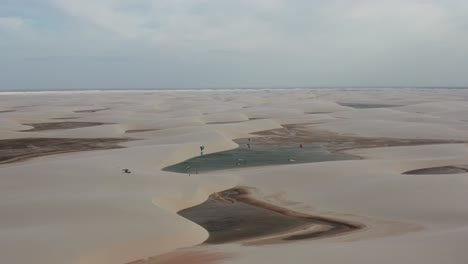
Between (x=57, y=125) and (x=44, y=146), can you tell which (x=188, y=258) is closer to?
(x=44, y=146)

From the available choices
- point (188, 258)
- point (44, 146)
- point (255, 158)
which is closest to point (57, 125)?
point (44, 146)

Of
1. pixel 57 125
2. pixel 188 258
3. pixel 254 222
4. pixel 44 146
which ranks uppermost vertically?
pixel 57 125

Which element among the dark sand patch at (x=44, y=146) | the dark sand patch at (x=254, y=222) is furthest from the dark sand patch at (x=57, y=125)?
the dark sand patch at (x=254, y=222)

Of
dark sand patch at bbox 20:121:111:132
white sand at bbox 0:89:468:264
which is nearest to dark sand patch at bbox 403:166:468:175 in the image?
white sand at bbox 0:89:468:264

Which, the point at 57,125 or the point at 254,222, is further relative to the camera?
the point at 57,125

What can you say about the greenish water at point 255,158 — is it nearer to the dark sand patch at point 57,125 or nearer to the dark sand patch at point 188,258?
the dark sand patch at point 188,258

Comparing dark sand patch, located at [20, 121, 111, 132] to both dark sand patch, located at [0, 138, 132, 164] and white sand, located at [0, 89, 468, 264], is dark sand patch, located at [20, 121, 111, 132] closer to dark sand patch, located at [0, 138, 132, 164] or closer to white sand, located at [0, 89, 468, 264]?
dark sand patch, located at [0, 138, 132, 164]

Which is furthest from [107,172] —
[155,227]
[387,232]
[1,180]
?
[387,232]

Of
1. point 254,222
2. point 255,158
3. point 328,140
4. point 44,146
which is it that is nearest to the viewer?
point 254,222
